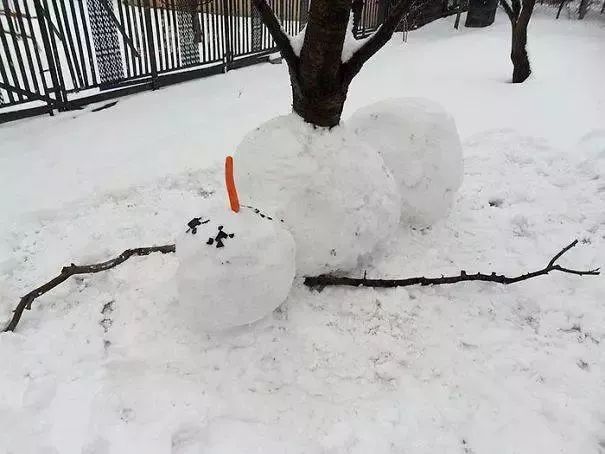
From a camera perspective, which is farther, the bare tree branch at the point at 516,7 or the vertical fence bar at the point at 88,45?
the bare tree branch at the point at 516,7

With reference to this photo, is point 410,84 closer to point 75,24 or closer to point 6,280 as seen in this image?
point 75,24

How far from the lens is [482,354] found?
2361mm

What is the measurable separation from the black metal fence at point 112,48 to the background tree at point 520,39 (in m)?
4.34

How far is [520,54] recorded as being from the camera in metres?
6.62

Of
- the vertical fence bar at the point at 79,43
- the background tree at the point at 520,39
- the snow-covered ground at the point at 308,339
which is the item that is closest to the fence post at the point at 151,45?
the vertical fence bar at the point at 79,43

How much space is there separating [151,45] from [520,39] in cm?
559

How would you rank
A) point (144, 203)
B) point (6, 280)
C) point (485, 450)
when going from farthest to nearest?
1. point (144, 203)
2. point (6, 280)
3. point (485, 450)

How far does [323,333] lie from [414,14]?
10.9 m

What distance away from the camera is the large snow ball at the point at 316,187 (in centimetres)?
246

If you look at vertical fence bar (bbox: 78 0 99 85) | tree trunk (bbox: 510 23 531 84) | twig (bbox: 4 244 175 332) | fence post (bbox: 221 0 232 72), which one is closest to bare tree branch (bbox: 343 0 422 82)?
twig (bbox: 4 244 175 332)

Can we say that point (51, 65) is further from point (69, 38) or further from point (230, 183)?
point (230, 183)

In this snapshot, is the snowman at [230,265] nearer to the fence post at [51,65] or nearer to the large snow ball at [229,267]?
the large snow ball at [229,267]

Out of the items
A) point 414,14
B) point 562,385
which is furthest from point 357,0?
point 414,14

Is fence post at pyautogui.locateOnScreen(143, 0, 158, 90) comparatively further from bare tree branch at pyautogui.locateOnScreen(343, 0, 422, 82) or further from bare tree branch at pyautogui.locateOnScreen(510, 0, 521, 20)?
bare tree branch at pyautogui.locateOnScreen(510, 0, 521, 20)
